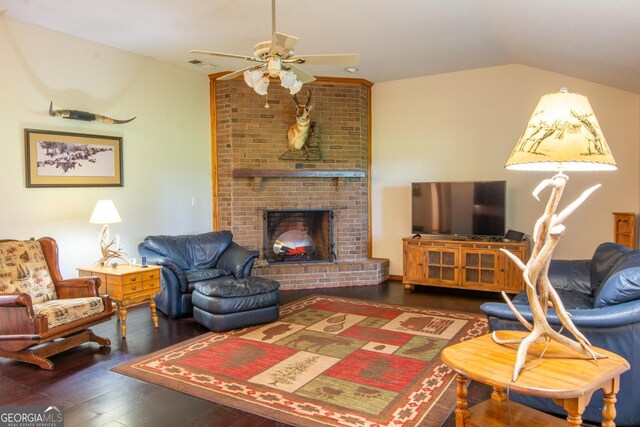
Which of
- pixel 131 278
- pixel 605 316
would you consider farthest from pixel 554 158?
pixel 131 278

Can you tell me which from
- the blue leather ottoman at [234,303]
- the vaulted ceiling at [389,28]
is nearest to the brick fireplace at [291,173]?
the vaulted ceiling at [389,28]

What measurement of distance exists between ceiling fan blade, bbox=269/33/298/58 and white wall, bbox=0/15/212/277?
2813 millimetres

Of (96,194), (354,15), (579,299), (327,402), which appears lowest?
(327,402)

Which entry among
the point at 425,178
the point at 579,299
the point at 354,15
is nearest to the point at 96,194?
the point at 354,15

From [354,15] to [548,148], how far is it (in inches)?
112

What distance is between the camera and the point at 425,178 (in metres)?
6.64

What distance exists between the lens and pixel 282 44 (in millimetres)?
3088

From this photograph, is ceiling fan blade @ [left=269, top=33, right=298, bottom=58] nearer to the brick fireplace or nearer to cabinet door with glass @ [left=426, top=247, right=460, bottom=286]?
the brick fireplace

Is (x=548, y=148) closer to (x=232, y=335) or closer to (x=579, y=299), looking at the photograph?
(x=579, y=299)

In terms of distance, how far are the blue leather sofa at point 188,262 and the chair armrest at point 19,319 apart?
1452 mm

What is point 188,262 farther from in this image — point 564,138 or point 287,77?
point 564,138

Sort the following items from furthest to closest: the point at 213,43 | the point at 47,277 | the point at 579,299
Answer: the point at 213,43 → the point at 47,277 → the point at 579,299

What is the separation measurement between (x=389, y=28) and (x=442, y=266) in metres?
3.05

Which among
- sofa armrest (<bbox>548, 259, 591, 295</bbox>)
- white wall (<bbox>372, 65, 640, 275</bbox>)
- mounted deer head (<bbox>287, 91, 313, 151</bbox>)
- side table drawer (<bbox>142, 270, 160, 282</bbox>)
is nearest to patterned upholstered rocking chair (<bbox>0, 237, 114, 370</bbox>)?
side table drawer (<bbox>142, 270, 160, 282</bbox>)
